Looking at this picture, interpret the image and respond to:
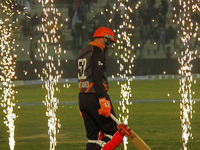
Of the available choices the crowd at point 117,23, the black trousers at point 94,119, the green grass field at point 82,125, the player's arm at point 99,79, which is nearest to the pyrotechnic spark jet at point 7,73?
the green grass field at point 82,125

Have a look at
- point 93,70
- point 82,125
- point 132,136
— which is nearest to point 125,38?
point 82,125

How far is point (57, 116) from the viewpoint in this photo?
1606cm

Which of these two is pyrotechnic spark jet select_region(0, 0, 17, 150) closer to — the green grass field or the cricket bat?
the green grass field

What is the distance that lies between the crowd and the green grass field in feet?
36.9

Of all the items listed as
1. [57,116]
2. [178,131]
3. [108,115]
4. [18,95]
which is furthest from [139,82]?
[108,115]

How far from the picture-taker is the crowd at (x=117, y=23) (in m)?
34.3

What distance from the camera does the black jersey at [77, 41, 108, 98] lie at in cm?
845

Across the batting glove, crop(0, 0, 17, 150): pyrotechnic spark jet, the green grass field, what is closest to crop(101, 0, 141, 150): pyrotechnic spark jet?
crop(0, 0, 17, 150): pyrotechnic spark jet

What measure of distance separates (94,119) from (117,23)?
25281mm

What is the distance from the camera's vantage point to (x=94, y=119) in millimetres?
8672

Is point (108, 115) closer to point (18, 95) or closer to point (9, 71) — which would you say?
point (18, 95)

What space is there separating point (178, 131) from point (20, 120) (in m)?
3.93

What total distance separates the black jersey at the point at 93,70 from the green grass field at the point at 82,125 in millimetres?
2729

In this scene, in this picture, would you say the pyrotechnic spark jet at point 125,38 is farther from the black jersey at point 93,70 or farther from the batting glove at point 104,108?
the batting glove at point 104,108
